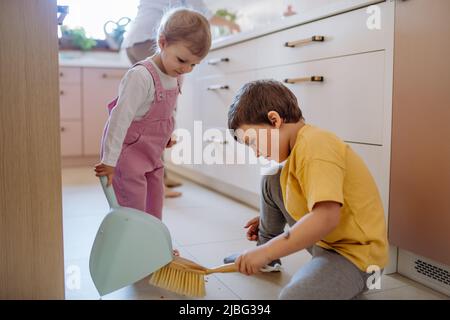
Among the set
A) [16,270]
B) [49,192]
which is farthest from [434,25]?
[16,270]

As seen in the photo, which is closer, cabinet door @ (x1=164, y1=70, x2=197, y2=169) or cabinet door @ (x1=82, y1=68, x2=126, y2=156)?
cabinet door @ (x1=164, y1=70, x2=197, y2=169)

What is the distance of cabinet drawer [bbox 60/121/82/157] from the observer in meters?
3.14

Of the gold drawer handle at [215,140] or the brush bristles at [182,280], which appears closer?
the brush bristles at [182,280]

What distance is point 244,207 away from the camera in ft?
6.46

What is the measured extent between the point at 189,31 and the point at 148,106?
0.68 feet

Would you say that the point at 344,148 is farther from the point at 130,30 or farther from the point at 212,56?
the point at 212,56

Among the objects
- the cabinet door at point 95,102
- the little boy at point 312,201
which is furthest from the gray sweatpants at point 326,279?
the cabinet door at point 95,102

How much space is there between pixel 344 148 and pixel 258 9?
1.85 metres

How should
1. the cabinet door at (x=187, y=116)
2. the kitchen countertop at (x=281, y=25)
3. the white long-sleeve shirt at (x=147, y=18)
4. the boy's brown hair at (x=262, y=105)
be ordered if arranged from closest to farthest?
the boy's brown hair at (x=262, y=105) < the kitchen countertop at (x=281, y=25) < the white long-sleeve shirt at (x=147, y=18) < the cabinet door at (x=187, y=116)

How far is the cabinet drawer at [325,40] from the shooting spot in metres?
1.19

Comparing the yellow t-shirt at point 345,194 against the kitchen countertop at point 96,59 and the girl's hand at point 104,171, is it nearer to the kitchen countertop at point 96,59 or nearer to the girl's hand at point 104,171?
the girl's hand at point 104,171

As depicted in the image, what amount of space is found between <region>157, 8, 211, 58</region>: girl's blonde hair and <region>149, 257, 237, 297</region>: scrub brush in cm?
50

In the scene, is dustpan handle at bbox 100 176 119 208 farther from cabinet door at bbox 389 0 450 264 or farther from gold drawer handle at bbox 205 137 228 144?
gold drawer handle at bbox 205 137 228 144

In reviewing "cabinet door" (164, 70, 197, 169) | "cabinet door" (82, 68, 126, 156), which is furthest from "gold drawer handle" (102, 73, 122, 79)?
"cabinet door" (164, 70, 197, 169)
